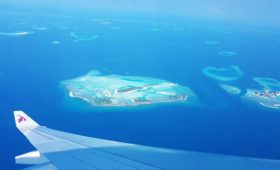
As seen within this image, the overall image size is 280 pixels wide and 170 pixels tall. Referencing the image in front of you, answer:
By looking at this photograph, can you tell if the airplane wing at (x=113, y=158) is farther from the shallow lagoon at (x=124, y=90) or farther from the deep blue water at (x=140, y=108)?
the shallow lagoon at (x=124, y=90)

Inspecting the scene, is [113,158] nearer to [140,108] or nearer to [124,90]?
[140,108]

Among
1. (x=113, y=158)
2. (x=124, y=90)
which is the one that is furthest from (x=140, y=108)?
(x=113, y=158)

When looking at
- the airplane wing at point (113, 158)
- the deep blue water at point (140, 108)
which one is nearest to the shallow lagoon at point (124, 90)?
the deep blue water at point (140, 108)

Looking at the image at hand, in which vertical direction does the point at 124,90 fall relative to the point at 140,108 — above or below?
above

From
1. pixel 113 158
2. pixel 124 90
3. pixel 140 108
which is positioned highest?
pixel 113 158

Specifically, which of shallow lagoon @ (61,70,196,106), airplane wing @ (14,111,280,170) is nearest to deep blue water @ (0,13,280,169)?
shallow lagoon @ (61,70,196,106)

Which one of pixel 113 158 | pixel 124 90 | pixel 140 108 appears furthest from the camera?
pixel 124 90

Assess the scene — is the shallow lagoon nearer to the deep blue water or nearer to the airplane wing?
the deep blue water
